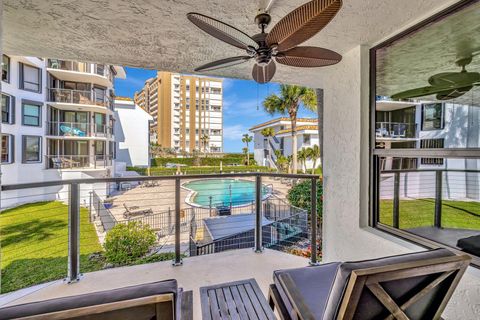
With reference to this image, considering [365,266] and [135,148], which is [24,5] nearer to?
[365,266]

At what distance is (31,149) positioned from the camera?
10.2m

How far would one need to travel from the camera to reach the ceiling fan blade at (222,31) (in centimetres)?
146

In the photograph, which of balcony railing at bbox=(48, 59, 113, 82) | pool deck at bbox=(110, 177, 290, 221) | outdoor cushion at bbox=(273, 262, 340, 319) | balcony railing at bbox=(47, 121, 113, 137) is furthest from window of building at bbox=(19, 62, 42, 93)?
outdoor cushion at bbox=(273, 262, 340, 319)

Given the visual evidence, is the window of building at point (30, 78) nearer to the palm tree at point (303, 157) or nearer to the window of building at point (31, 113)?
the window of building at point (31, 113)

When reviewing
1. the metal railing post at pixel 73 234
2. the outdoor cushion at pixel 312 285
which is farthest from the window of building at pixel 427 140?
the metal railing post at pixel 73 234

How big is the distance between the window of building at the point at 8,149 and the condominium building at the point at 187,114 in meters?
23.6

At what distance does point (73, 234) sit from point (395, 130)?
10.4 feet

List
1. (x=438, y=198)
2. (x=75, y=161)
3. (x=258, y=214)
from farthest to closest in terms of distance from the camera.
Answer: (x=75, y=161)
(x=258, y=214)
(x=438, y=198)

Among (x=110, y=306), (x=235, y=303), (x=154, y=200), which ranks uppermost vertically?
(x=110, y=306)

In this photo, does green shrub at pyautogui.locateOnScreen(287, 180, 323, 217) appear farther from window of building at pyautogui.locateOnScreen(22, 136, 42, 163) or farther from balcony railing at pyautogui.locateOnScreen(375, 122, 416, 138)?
window of building at pyautogui.locateOnScreen(22, 136, 42, 163)

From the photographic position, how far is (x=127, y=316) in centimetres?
70

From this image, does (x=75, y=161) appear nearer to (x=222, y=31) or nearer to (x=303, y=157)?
(x=303, y=157)

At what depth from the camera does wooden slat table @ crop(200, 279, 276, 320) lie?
1315 millimetres

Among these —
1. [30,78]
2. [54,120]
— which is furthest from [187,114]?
[30,78]
